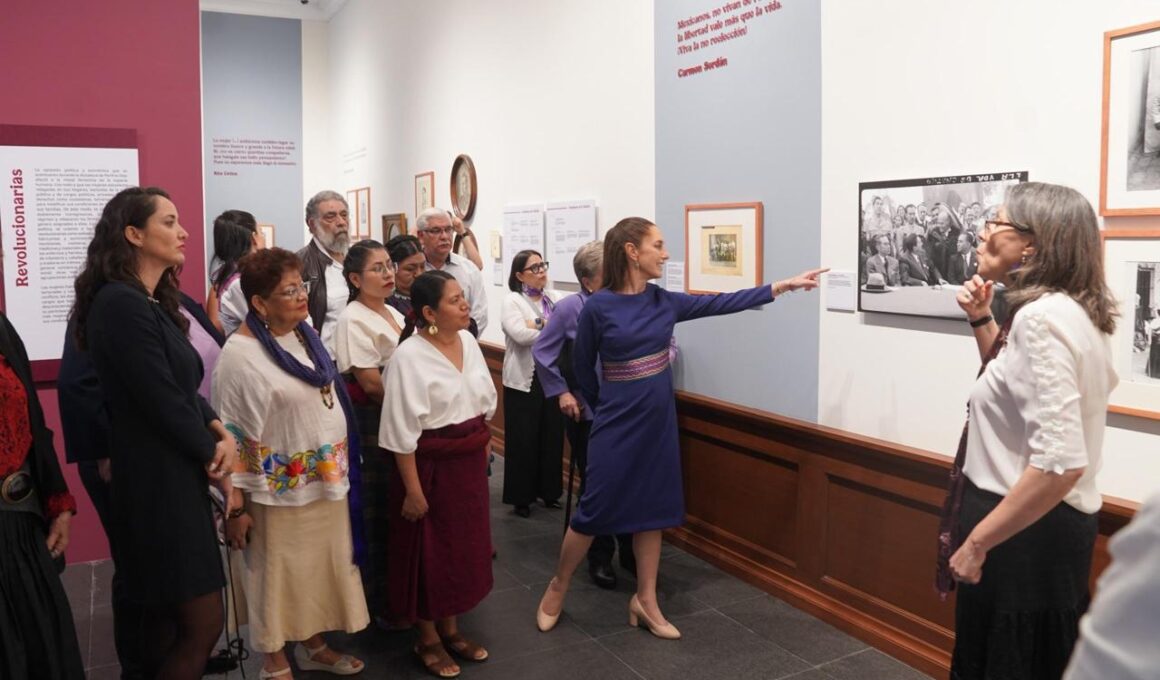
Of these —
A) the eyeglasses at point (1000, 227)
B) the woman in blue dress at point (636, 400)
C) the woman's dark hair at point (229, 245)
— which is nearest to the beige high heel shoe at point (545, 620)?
the woman in blue dress at point (636, 400)

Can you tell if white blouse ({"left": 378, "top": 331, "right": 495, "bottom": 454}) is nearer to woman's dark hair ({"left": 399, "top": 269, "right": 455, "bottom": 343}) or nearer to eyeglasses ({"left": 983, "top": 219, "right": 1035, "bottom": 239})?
woman's dark hair ({"left": 399, "top": 269, "right": 455, "bottom": 343})

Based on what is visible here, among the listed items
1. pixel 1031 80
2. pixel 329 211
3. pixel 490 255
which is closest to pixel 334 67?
pixel 490 255

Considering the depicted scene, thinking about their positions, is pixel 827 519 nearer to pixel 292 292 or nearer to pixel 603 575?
pixel 603 575

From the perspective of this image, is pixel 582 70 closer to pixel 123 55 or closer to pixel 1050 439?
pixel 123 55

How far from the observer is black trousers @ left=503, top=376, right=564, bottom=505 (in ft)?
16.3

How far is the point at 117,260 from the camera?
2.40 metres

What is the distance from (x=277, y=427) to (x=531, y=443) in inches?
91.7

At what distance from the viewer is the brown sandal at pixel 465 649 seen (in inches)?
129

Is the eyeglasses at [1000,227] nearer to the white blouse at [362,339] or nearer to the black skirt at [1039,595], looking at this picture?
the black skirt at [1039,595]

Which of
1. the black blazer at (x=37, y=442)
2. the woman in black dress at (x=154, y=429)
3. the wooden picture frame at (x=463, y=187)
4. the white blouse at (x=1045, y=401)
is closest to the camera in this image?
the white blouse at (x=1045, y=401)

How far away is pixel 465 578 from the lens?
10.3 feet

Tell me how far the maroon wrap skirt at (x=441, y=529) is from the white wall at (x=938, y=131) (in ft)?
4.88

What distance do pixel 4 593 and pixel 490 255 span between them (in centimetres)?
494

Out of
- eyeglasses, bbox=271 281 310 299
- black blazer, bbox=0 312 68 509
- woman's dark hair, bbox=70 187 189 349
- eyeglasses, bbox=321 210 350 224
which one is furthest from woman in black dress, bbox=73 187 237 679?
eyeglasses, bbox=321 210 350 224
